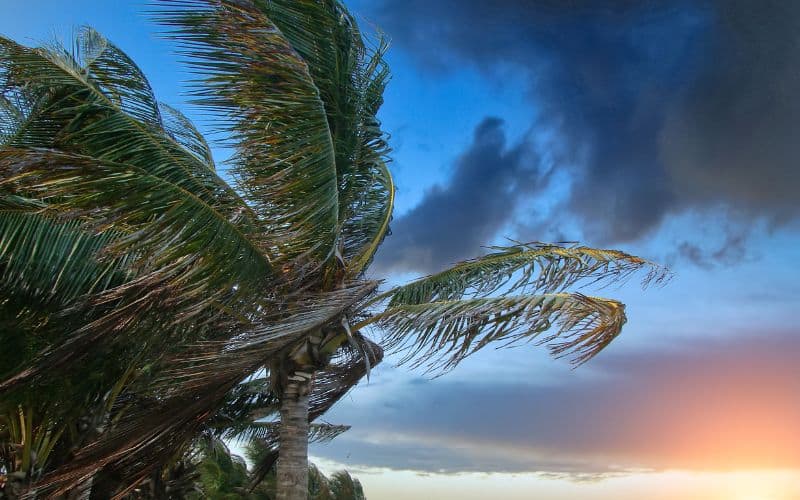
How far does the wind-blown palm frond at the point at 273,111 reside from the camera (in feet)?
29.1

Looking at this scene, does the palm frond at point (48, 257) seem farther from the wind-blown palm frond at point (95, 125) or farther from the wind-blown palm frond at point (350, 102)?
the wind-blown palm frond at point (350, 102)

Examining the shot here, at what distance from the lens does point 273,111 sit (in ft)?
30.3

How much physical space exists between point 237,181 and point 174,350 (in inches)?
110

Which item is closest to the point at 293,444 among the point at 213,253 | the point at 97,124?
the point at 213,253

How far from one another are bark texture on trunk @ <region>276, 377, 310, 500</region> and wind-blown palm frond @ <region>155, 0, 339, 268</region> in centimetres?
204

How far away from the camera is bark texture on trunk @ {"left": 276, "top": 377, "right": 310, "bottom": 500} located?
381 inches

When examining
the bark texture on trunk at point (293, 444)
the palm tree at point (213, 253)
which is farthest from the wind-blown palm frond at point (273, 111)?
the bark texture on trunk at point (293, 444)

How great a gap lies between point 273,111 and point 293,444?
4.49 m

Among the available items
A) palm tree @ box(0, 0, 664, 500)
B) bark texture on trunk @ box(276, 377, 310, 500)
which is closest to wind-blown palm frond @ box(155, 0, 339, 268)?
palm tree @ box(0, 0, 664, 500)

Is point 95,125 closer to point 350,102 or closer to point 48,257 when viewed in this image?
point 48,257

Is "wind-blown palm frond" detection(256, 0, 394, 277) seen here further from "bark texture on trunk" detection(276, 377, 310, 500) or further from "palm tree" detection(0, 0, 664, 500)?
"bark texture on trunk" detection(276, 377, 310, 500)

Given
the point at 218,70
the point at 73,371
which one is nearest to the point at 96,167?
the point at 218,70

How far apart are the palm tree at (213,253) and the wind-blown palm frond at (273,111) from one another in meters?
0.03

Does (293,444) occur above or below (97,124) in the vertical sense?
below
